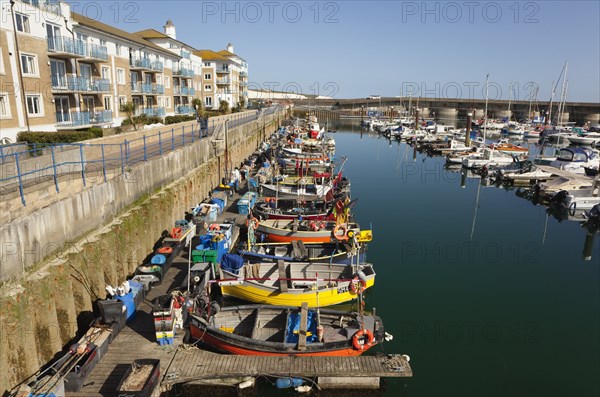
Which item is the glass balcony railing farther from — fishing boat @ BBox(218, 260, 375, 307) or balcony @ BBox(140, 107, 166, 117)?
fishing boat @ BBox(218, 260, 375, 307)

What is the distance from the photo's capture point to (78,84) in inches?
1318

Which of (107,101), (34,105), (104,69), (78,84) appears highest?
(104,69)

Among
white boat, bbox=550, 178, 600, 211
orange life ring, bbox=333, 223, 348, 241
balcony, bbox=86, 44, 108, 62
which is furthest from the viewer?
balcony, bbox=86, 44, 108, 62

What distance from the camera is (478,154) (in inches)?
2009

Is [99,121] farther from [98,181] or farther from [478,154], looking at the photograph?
[478,154]

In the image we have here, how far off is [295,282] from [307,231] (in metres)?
5.58

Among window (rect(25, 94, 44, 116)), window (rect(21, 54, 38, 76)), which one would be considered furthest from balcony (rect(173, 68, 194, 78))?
window (rect(25, 94, 44, 116))

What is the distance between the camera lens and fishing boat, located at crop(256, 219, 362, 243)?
2050cm

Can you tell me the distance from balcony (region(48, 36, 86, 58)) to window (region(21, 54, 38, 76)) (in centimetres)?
215

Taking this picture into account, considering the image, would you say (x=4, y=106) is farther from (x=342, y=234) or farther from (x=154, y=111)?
(x=342, y=234)

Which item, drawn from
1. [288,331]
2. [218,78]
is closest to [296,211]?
[288,331]

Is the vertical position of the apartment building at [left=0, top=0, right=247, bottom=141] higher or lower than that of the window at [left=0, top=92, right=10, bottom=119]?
higher

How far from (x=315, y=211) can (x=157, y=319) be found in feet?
44.7

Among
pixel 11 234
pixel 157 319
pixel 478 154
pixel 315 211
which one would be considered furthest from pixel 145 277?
pixel 478 154
